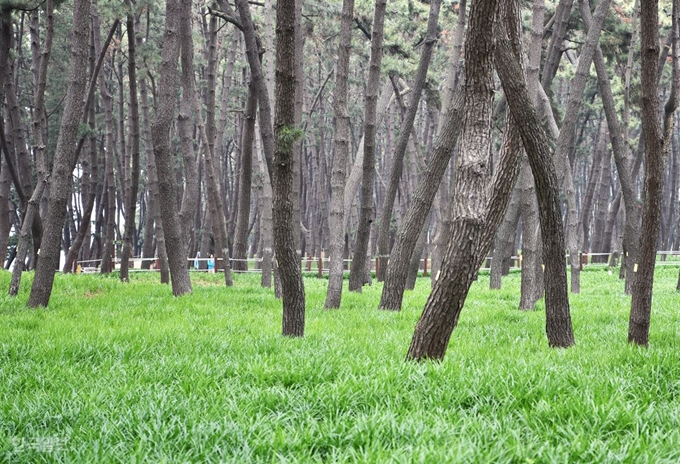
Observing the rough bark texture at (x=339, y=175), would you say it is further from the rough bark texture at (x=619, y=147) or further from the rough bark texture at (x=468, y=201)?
the rough bark texture at (x=619, y=147)

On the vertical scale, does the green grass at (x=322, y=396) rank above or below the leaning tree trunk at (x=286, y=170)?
below

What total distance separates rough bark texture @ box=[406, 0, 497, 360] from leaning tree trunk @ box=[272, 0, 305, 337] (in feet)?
5.44

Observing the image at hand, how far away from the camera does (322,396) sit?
172 inches

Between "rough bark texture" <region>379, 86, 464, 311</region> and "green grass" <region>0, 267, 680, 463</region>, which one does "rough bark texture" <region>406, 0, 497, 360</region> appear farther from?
"rough bark texture" <region>379, 86, 464, 311</region>

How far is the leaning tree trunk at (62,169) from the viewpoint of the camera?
937cm

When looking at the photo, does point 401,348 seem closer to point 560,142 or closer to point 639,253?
point 639,253

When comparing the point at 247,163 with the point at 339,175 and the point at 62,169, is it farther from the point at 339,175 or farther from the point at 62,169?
the point at 62,169

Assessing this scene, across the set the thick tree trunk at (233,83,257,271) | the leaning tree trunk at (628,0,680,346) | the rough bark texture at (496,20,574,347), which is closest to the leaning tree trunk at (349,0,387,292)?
the thick tree trunk at (233,83,257,271)

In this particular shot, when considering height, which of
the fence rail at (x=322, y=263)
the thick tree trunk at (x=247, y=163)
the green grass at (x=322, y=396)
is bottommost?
the green grass at (x=322, y=396)

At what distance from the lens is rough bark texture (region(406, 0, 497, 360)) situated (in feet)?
17.8

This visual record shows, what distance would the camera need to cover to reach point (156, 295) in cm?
1173

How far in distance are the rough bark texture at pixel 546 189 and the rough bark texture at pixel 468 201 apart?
0.48m

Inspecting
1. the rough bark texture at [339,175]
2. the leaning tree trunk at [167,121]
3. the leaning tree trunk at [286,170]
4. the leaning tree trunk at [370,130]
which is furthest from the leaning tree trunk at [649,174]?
the leaning tree trunk at [167,121]

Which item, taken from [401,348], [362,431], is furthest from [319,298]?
[362,431]
